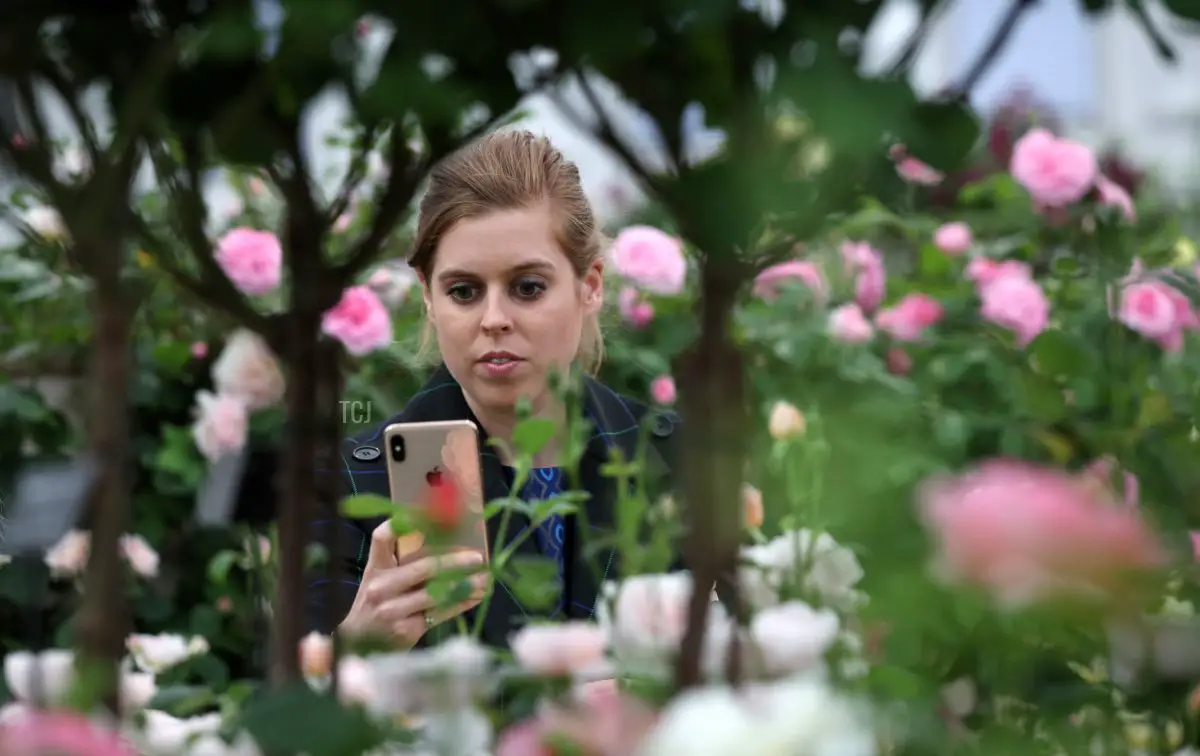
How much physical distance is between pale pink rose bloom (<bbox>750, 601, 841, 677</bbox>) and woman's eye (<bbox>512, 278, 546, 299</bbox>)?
104 cm

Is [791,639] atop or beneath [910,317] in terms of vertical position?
beneath

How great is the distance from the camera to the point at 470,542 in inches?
51.6

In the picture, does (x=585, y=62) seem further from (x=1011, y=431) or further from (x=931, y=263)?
(x=931, y=263)

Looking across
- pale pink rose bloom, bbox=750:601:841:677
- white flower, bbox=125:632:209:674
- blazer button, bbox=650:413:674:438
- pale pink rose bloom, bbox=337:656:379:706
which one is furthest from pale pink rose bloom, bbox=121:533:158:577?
pale pink rose bloom, bbox=750:601:841:677

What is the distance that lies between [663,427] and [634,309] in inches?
33.0

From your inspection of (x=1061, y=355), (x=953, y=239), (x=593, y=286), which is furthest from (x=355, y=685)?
(x=953, y=239)

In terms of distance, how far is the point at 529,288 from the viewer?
1.68 m

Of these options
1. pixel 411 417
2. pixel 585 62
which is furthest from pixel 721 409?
pixel 411 417

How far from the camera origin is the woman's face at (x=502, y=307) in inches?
64.9

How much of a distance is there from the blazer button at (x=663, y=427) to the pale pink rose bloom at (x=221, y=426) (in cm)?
75

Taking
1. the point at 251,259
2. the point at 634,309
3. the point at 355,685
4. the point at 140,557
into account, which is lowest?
the point at 140,557

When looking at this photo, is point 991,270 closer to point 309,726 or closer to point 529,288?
point 529,288

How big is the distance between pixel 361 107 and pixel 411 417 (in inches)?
42.9

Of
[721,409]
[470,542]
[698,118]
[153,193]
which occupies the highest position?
[153,193]
